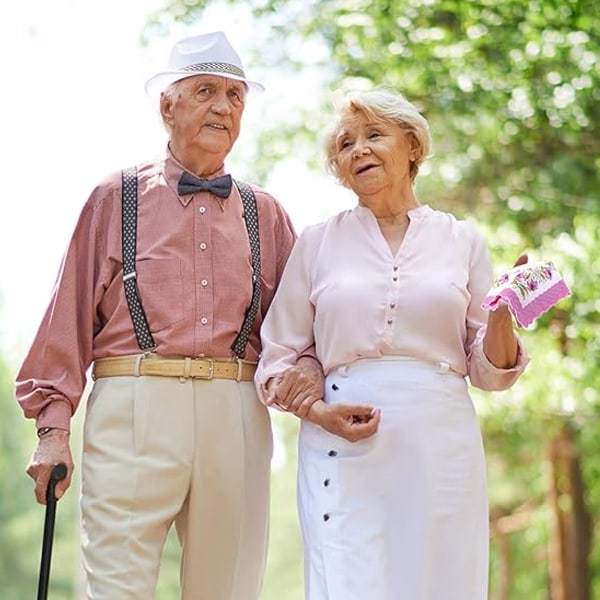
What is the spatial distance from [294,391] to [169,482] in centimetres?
44

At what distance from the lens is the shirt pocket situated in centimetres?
421

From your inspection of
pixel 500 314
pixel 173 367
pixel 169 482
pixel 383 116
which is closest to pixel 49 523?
pixel 169 482

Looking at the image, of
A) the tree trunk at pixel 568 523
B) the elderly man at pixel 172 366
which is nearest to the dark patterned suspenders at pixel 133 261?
the elderly man at pixel 172 366

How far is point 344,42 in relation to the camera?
988cm

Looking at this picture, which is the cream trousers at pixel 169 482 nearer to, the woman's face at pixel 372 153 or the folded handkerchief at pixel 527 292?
the woman's face at pixel 372 153

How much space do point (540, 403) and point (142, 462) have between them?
25.4 feet

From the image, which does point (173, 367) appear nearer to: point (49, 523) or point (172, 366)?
point (172, 366)

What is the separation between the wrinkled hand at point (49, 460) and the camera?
4.13 meters

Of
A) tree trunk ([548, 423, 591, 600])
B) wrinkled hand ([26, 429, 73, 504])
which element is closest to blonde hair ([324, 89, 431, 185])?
wrinkled hand ([26, 429, 73, 504])

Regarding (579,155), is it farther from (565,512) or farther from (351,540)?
(565,512)

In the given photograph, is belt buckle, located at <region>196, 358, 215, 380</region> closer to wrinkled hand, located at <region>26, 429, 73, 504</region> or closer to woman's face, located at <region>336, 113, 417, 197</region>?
wrinkled hand, located at <region>26, 429, 73, 504</region>

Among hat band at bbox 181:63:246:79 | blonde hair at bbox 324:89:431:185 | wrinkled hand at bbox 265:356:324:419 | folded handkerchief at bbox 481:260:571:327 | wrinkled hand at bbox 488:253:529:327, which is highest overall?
hat band at bbox 181:63:246:79

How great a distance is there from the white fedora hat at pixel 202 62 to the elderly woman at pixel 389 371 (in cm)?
36

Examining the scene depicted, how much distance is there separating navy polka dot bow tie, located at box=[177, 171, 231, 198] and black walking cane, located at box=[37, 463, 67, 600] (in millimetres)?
866
